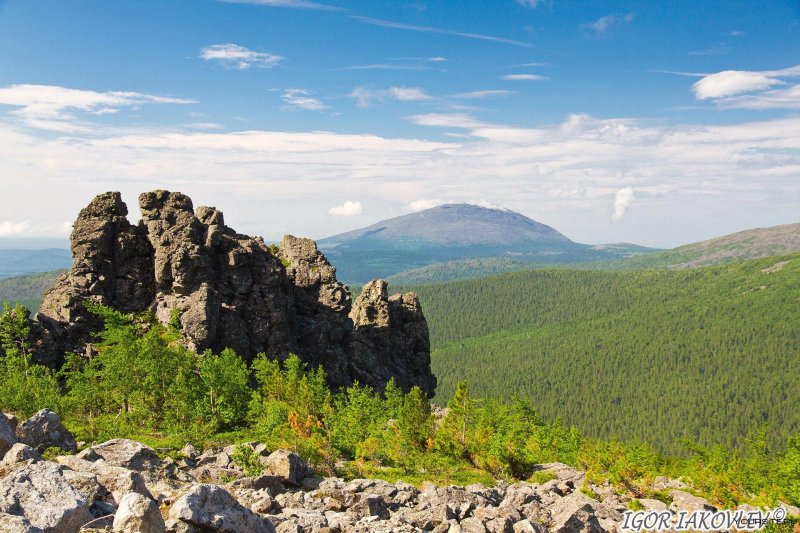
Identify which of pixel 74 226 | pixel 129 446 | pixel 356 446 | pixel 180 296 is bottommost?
pixel 356 446

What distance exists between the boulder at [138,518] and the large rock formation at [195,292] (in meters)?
49.4

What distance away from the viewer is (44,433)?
27.6 metres

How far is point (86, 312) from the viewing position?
212ft

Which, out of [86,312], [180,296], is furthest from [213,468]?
[86,312]

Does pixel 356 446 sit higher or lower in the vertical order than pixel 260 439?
lower

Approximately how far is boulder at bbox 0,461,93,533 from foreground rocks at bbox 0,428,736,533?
0.09 feet

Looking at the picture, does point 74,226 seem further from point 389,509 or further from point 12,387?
point 389,509

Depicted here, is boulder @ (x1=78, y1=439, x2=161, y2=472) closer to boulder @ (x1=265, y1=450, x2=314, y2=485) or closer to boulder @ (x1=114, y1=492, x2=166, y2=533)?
boulder @ (x1=265, y1=450, x2=314, y2=485)

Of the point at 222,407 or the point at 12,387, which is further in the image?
the point at 222,407

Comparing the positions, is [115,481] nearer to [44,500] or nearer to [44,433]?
[44,500]

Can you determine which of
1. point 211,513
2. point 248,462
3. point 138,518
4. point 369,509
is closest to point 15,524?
point 138,518

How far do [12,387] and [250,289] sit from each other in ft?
102

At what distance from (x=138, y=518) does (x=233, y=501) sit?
3343 mm

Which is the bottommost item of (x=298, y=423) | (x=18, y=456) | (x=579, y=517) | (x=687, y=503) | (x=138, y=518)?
(x=687, y=503)
